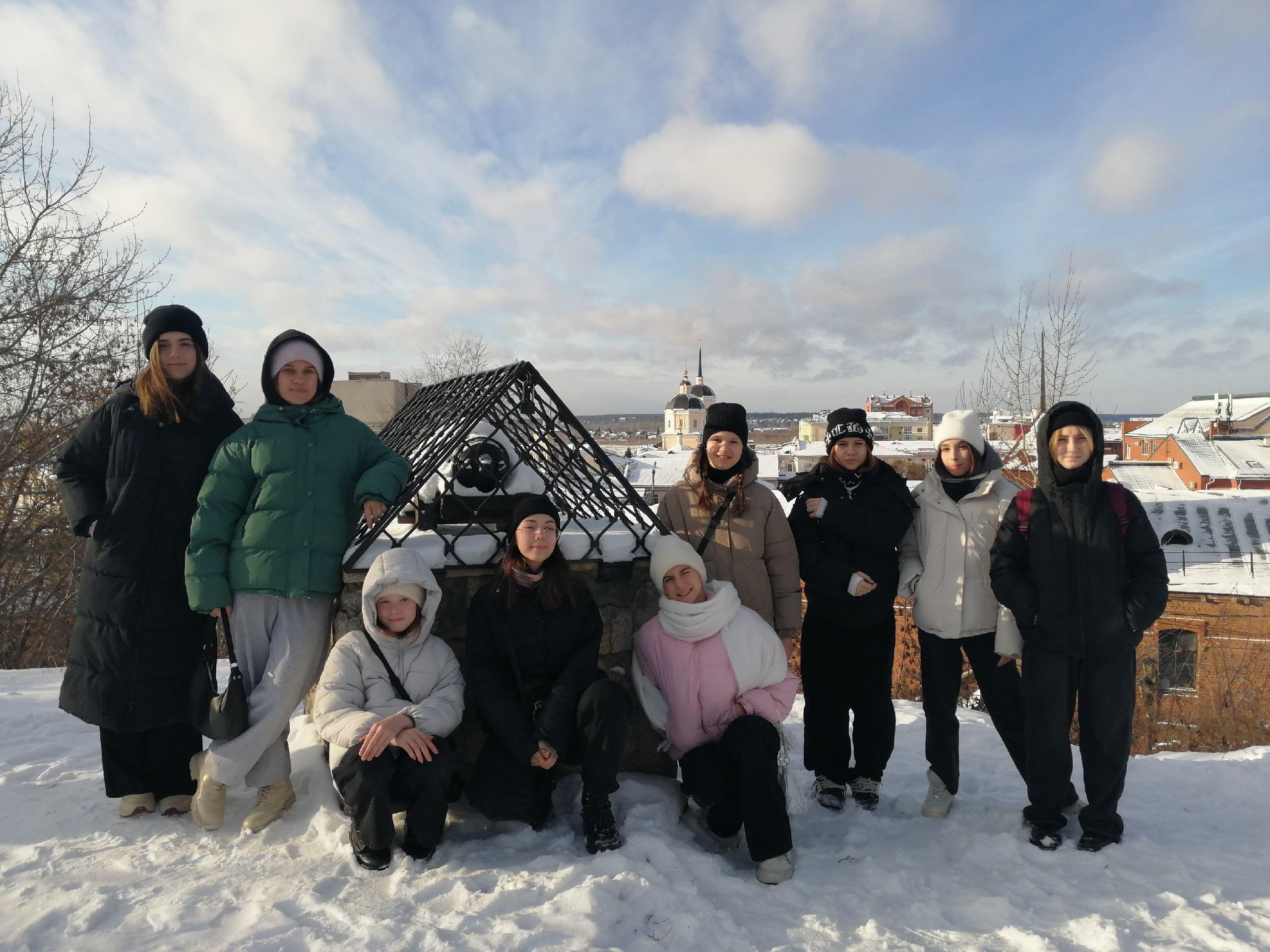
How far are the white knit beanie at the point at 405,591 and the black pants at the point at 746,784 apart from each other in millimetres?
1154

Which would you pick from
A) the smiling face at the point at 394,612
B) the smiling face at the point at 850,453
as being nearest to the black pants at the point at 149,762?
the smiling face at the point at 394,612

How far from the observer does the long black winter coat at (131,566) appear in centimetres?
254

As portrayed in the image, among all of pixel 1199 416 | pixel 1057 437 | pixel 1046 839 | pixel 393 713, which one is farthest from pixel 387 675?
pixel 1199 416

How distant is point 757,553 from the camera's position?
2949 millimetres

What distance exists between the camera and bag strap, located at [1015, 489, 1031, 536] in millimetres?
2650

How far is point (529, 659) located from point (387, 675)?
491mm

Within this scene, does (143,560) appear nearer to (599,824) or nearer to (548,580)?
(548,580)

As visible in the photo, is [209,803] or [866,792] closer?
[209,803]

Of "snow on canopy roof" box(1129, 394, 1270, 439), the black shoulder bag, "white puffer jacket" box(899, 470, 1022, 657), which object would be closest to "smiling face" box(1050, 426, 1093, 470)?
"white puffer jacket" box(899, 470, 1022, 657)

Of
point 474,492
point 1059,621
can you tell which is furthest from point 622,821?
point 1059,621

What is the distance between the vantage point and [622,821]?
2.54 metres

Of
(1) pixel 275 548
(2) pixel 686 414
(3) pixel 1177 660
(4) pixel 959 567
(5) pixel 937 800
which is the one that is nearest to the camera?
(1) pixel 275 548

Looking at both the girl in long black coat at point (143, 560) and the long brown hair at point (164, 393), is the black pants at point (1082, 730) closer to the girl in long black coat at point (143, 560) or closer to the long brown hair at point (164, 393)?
the girl in long black coat at point (143, 560)

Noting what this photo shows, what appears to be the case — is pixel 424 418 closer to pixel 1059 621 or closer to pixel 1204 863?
pixel 1059 621
